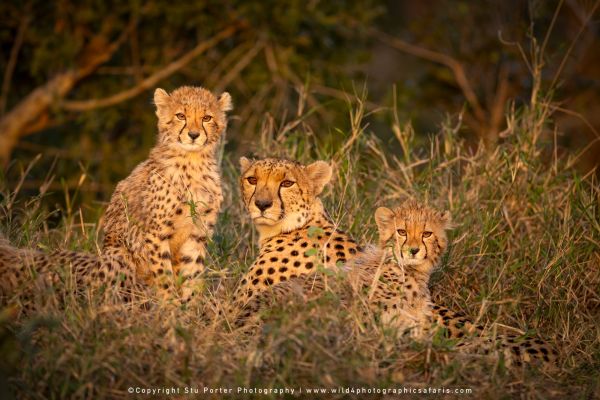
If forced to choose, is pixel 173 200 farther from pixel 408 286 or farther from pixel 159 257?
pixel 408 286

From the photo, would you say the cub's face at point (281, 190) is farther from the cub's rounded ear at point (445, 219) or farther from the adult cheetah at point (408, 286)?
the cub's rounded ear at point (445, 219)

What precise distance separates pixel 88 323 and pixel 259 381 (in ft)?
2.31

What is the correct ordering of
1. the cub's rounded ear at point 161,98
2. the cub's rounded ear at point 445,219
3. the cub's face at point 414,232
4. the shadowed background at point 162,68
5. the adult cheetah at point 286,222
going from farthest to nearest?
the shadowed background at point 162,68 < the cub's rounded ear at point 161,98 < the adult cheetah at point 286,222 < the cub's rounded ear at point 445,219 < the cub's face at point 414,232

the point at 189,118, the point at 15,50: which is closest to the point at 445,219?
the point at 189,118

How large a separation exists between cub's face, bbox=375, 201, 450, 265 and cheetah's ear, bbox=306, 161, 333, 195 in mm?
515

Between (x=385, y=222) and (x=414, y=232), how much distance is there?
198 mm

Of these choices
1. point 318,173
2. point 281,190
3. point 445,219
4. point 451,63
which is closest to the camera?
point 445,219

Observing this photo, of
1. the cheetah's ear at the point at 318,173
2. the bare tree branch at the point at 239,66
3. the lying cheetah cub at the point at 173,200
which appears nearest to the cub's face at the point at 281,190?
the cheetah's ear at the point at 318,173

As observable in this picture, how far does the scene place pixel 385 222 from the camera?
4781 millimetres

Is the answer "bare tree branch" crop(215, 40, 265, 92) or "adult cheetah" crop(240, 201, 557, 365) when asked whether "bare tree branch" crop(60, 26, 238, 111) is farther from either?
"adult cheetah" crop(240, 201, 557, 365)

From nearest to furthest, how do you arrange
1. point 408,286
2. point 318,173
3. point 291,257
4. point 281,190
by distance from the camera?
point 408,286
point 291,257
point 281,190
point 318,173

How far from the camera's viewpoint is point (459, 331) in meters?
4.50

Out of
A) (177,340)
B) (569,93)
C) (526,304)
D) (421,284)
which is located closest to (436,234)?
(421,284)

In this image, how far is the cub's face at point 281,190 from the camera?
16.3 feet
